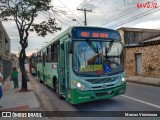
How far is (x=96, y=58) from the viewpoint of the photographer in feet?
24.0

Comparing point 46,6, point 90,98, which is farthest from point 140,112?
point 46,6

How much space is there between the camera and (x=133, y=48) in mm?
21609

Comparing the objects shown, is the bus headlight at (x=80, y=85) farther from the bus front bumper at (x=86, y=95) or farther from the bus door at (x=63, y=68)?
the bus door at (x=63, y=68)

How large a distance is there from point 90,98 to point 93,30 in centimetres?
264

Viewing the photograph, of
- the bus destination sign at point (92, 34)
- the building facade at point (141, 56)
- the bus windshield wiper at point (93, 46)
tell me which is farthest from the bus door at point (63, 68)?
the building facade at point (141, 56)

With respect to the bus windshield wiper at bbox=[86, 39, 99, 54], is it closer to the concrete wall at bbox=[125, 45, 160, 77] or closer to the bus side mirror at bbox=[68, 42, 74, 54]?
the bus side mirror at bbox=[68, 42, 74, 54]

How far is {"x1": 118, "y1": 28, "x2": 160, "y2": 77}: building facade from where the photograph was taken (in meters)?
18.2

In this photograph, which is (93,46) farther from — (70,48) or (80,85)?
(80,85)

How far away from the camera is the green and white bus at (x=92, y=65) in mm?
7055

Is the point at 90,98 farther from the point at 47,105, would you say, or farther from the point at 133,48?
the point at 133,48

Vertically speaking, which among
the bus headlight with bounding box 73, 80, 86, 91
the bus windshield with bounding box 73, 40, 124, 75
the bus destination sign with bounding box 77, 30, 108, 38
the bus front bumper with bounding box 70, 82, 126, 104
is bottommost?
the bus front bumper with bounding box 70, 82, 126, 104

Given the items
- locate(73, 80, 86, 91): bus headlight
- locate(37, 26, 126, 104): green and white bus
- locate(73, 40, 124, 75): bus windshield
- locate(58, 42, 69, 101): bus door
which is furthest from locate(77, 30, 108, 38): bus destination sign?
locate(73, 80, 86, 91): bus headlight

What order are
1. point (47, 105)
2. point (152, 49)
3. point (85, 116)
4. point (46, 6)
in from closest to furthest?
point (85, 116) → point (47, 105) → point (46, 6) → point (152, 49)

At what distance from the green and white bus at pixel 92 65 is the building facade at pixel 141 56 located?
1144cm
